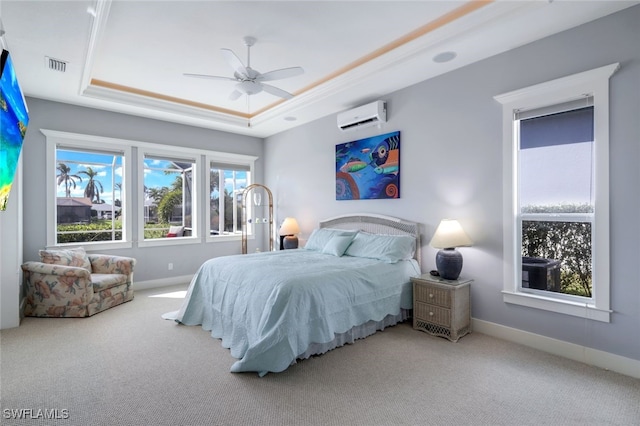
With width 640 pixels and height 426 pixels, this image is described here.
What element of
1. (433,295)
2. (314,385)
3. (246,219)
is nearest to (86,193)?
(246,219)

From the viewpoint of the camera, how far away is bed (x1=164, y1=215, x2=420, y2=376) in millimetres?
2621

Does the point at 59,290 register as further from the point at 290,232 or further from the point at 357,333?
the point at 357,333

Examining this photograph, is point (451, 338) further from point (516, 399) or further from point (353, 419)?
point (353, 419)

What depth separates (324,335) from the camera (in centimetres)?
280

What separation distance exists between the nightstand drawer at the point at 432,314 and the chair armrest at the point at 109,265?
12.8 feet

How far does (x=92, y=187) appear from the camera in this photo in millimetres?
5059

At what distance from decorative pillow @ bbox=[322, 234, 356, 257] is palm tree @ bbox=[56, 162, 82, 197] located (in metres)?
3.97

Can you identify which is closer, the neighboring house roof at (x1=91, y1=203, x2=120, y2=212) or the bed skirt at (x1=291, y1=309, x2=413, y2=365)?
the bed skirt at (x1=291, y1=309, x2=413, y2=365)

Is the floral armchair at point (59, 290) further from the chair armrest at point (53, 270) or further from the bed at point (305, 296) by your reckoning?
the bed at point (305, 296)

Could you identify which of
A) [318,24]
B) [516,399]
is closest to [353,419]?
[516,399]

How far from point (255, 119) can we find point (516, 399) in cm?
526

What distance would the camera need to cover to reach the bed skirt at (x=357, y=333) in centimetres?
287

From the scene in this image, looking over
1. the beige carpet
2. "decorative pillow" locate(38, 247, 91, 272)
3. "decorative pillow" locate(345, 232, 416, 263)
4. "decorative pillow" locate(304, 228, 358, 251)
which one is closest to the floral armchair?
"decorative pillow" locate(38, 247, 91, 272)

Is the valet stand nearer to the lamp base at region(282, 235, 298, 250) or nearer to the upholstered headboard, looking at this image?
the lamp base at region(282, 235, 298, 250)
